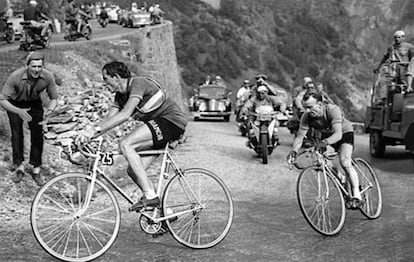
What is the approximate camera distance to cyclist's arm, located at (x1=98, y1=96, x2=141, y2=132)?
6.72 m

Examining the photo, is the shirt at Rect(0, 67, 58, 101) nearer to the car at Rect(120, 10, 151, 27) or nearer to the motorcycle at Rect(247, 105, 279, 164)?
the motorcycle at Rect(247, 105, 279, 164)

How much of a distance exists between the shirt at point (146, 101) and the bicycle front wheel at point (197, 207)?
1.89 feet

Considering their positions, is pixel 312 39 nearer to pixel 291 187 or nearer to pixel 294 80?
pixel 294 80

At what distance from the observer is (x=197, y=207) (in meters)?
7.35

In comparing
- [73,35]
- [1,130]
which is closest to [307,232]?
[1,130]

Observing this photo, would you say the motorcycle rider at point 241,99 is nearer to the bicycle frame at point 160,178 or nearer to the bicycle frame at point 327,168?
the bicycle frame at point 327,168

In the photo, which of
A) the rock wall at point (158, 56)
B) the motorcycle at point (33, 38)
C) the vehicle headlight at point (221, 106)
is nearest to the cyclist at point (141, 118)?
the motorcycle at point (33, 38)

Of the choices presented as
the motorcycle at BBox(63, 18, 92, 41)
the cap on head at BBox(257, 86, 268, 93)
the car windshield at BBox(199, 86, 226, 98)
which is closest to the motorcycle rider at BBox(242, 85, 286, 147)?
the cap on head at BBox(257, 86, 268, 93)

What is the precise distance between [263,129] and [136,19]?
36.1 m

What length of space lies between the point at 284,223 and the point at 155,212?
82.6 inches

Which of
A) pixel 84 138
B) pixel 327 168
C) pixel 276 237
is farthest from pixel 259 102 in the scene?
pixel 84 138

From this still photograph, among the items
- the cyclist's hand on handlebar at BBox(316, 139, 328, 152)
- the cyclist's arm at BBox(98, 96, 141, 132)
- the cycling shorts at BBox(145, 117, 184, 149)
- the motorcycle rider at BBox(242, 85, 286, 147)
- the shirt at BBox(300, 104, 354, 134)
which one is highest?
the cyclist's arm at BBox(98, 96, 141, 132)

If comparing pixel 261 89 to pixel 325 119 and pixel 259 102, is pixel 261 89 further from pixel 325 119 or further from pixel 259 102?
pixel 325 119

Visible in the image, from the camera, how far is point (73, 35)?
2861 cm
